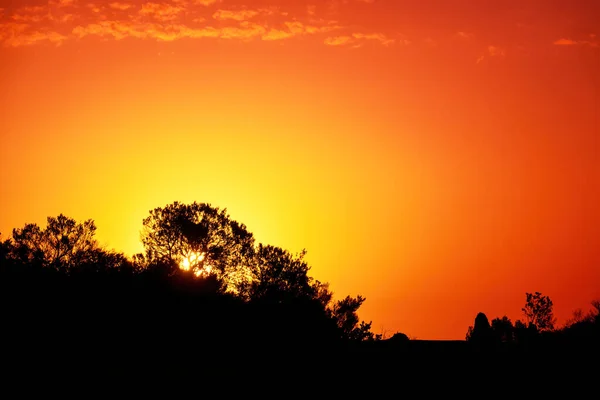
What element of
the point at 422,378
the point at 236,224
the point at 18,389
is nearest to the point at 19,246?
the point at 236,224

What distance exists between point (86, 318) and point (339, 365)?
672 inches

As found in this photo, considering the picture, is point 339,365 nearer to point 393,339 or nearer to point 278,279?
point 393,339

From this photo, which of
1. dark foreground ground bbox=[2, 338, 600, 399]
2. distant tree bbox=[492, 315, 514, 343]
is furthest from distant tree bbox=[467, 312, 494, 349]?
distant tree bbox=[492, 315, 514, 343]

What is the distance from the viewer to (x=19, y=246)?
63312mm

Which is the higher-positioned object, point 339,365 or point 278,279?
point 278,279

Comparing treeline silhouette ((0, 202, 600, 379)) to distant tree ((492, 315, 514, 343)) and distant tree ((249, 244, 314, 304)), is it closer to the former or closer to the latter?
distant tree ((249, 244, 314, 304))

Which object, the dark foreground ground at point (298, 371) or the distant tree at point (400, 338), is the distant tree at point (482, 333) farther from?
the dark foreground ground at point (298, 371)

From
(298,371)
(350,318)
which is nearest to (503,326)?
(350,318)

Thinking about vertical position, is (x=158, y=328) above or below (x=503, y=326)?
below

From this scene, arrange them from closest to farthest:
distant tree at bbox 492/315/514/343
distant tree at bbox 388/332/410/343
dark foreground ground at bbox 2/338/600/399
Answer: dark foreground ground at bbox 2/338/600/399, distant tree at bbox 388/332/410/343, distant tree at bbox 492/315/514/343

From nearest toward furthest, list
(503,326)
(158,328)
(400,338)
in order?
1. (158,328)
2. (400,338)
3. (503,326)

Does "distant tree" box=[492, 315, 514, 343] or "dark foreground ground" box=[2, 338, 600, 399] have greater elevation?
"distant tree" box=[492, 315, 514, 343]

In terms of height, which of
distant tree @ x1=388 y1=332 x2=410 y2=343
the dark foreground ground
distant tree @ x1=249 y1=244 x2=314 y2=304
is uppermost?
distant tree @ x1=249 y1=244 x2=314 y2=304

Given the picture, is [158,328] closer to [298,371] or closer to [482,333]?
[298,371]
